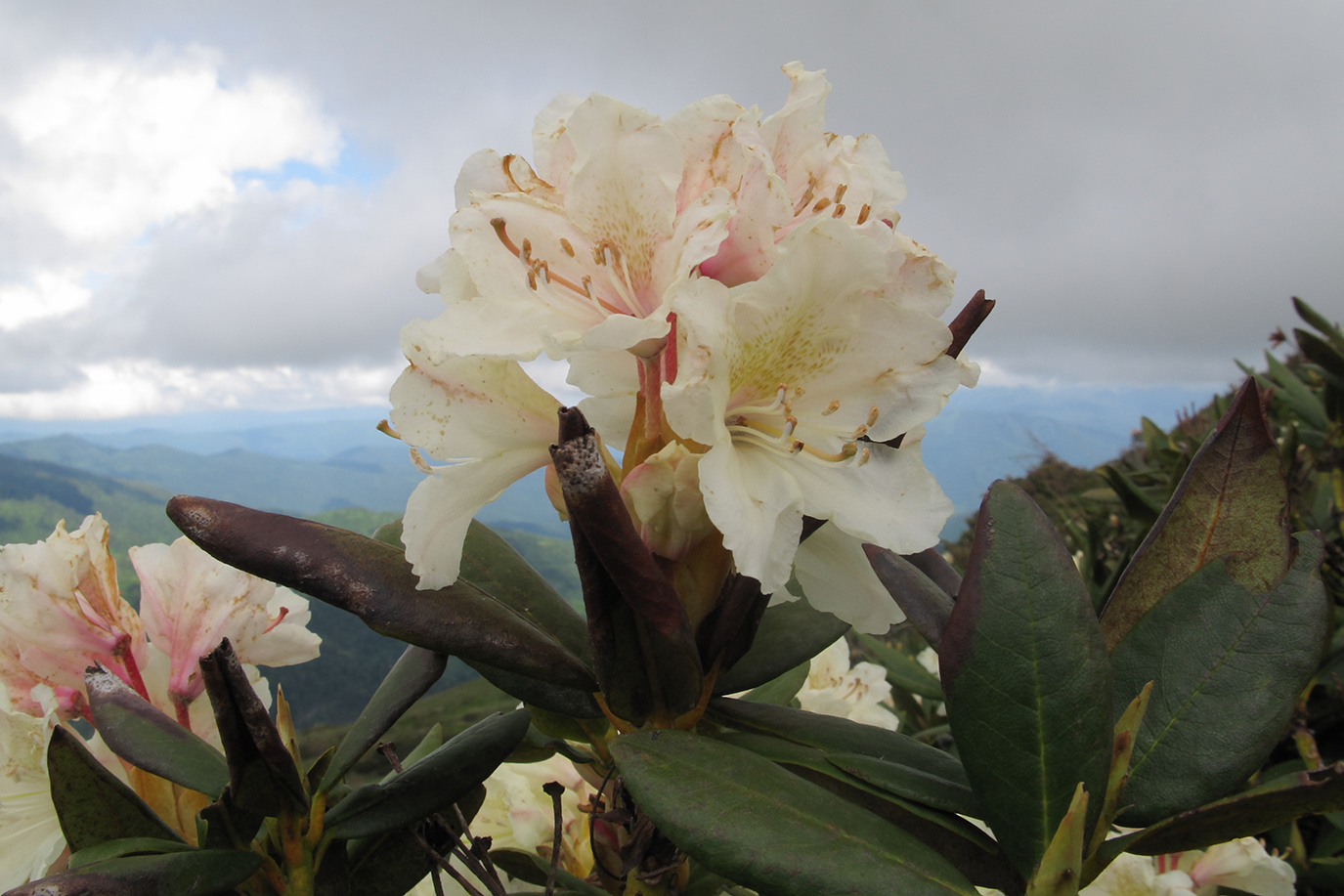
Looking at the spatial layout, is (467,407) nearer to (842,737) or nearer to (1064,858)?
(842,737)

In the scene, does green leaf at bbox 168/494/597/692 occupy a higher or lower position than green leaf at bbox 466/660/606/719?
higher

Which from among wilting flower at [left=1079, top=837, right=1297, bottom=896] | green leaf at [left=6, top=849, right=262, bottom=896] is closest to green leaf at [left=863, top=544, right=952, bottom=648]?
green leaf at [left=6, top=849, right=262, bottom=896]

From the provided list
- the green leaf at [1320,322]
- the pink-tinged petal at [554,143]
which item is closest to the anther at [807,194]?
the pink-tinged petal at [554,143]

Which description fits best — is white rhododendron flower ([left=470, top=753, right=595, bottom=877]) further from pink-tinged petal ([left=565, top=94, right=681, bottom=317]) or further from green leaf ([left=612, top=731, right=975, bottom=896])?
pink-tinged petal ([left=565, top=94, right=681, bottom=317])

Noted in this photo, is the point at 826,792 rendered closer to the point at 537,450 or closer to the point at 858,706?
the point at 537,450

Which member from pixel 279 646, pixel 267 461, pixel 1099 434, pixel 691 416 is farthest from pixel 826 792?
pixel 1099 434

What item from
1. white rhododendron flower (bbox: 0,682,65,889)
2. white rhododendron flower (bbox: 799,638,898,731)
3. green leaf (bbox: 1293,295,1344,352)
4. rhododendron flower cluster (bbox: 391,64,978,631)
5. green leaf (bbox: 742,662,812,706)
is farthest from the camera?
green leaf (bbox: 1293,295,1344,352)

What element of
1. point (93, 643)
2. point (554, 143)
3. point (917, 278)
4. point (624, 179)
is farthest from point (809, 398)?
point (93, 643)
